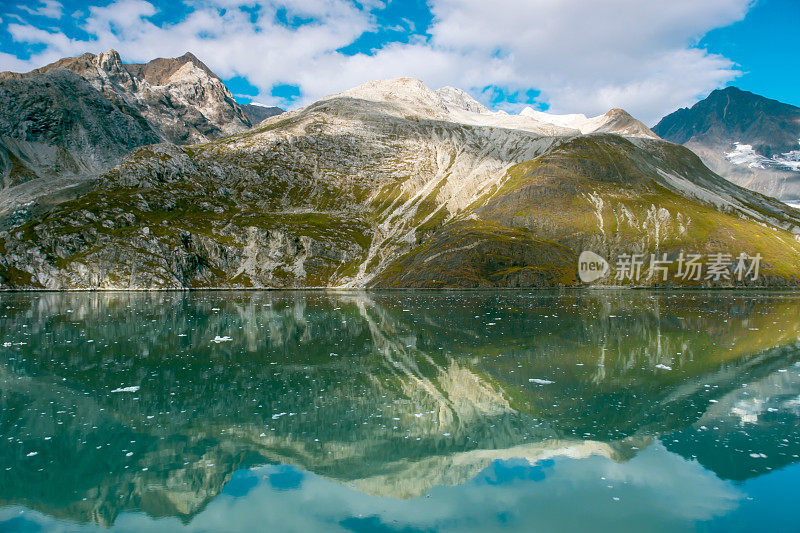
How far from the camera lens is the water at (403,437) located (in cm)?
1547

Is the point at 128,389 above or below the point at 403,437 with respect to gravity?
below

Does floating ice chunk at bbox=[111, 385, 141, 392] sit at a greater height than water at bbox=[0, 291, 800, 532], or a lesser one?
lesser

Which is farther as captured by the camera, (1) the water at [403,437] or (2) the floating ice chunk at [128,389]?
(2) the floating ice chunk at [128,389]

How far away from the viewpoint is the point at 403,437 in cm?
2106

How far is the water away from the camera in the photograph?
15.5m

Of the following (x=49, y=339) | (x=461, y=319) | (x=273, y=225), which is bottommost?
(x=49, y=339)

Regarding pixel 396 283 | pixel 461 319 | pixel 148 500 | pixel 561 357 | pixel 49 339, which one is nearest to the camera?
pixel 148 500

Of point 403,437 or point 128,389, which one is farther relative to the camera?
point 128,389

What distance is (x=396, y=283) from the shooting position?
6358 inches

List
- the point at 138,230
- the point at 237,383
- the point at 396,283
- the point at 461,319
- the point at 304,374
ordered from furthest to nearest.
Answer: the point at 138,230
the point at 396,283
the point at 461,319
the point at 304,374
the point at 237,383

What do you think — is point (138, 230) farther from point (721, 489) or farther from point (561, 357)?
point (721, 489)

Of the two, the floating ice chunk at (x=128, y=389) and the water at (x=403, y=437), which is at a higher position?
the water at (x=403, y=437)

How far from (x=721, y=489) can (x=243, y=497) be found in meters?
16.7

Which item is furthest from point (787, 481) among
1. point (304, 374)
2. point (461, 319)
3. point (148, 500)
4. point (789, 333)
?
point (461, 319)
